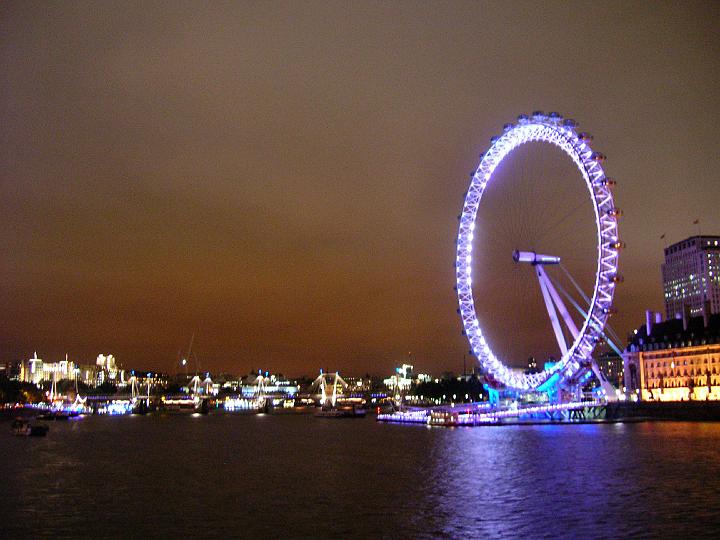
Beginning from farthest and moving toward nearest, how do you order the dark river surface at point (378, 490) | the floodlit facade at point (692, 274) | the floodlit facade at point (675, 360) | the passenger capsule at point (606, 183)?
the floodlit facade at point (692, 274), the floodlit facade at point (675, 360), the passenger capsule at point (606, 183), the dark river surface at point (378, 490)

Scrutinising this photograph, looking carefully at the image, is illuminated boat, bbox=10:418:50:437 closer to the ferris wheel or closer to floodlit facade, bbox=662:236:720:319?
the ferris wheel

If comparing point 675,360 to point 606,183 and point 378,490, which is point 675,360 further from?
point 378,490

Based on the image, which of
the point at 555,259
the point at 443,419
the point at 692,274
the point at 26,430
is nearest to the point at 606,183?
the point at 555,259

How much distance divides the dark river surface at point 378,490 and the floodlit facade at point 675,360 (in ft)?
130

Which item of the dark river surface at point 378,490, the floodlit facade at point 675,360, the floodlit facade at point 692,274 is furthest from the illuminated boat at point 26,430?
the floodlit facade at point 692,274

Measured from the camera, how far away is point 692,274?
152750 millimetres

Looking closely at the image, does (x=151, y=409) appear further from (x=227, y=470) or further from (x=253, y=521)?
(x=253, y=521)

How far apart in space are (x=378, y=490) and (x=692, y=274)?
134m

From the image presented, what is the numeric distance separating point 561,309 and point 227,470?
36272 millimetres

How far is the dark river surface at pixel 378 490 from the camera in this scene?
79.8 ft

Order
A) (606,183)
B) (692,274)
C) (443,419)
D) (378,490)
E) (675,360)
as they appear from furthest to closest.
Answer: (692,274), (675,360), (443,419), (606,183), (378,490)

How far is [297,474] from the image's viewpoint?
125ft

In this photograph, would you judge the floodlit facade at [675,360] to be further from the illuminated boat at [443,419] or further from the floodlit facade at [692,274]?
the floodlit facade at [692,274]

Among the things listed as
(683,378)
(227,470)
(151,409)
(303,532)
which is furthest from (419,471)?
(151,409)
